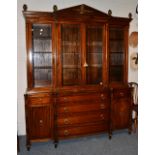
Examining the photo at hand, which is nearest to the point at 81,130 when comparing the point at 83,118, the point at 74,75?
the point at 83,118

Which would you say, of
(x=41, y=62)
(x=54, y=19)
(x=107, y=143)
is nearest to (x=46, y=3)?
(x=54, y=19)

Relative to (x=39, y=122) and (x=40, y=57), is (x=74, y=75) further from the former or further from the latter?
(x=39, y=122)

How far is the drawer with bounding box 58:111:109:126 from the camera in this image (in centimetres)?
304

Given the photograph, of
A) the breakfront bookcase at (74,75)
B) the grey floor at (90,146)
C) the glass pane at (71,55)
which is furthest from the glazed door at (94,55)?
the grey floor at (90,146)

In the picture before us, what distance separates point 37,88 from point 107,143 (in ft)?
5.03

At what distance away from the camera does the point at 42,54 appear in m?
3.06

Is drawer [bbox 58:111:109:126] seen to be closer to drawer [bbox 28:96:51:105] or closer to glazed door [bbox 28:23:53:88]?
Answer: drawer [bbox 28:96:51:105]

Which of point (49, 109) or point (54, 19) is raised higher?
point (54, 19)

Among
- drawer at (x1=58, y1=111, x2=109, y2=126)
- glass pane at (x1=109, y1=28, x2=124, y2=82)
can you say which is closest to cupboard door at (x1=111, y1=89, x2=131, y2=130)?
drawer at (x1=58, y1=111, x2=109, y2=126)

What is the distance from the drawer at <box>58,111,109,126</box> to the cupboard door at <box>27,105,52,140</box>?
206 millimetres

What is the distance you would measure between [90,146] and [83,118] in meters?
0.47

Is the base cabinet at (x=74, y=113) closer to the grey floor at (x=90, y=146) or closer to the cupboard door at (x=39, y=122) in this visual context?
the cupboard door at (x=39, y=122)
